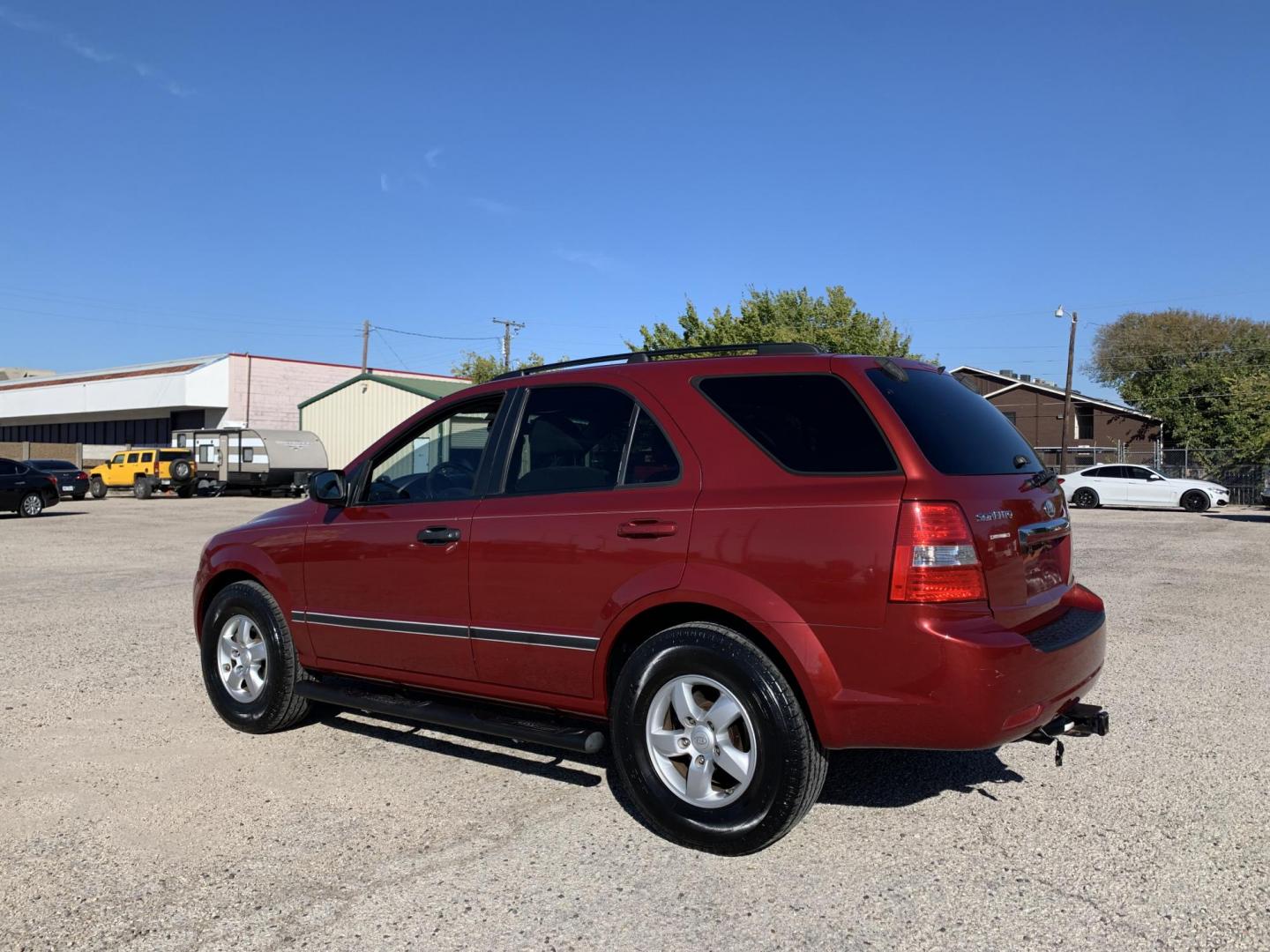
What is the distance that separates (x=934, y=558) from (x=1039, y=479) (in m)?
1.01

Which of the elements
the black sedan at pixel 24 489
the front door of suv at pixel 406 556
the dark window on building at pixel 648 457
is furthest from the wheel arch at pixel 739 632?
the black sedan at pixel 24 489

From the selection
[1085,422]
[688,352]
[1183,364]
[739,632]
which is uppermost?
[1183,364]

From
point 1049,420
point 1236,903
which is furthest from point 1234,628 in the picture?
point 1049,420

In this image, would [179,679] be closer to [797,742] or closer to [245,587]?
[245,587]

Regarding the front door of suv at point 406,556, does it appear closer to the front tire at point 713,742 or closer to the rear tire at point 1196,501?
the front tire at point 713,742

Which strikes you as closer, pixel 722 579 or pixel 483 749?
pixel 722 579

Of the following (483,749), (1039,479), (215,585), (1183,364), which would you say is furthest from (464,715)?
(1183,364)

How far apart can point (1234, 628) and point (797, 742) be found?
6841 millimetres

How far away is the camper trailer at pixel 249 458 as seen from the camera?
38.2 meters

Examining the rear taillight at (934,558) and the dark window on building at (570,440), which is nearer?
the rear taillight at (934,558)

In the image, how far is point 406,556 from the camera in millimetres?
4691

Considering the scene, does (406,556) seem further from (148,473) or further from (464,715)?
(148,473)

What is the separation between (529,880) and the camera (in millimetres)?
3535

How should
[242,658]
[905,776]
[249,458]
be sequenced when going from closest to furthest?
1. [905,776]
2. [242,658]
3. [249,458]
